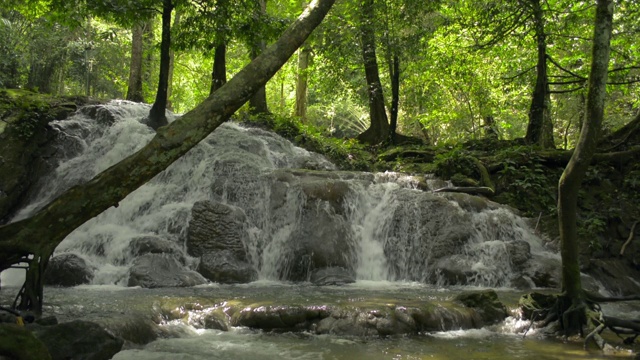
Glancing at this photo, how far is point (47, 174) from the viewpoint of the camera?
1355cm

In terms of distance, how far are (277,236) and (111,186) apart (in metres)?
7.07

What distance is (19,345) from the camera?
358cm

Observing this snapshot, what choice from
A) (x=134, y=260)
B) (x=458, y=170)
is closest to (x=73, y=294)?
(x=134, y=260)

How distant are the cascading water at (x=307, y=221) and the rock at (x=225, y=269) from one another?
492 mm

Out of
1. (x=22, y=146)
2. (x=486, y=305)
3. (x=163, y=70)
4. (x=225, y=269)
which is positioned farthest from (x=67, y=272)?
(x=486, y=305)

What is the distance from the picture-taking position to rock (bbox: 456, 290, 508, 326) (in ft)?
23.0

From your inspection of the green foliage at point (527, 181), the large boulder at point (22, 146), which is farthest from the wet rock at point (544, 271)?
the large boulder at point (22, 146)

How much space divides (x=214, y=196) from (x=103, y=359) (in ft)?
26.9

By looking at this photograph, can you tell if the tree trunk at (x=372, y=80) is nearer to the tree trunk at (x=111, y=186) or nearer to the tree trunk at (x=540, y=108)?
the tree trunk at (x=540, y=108)

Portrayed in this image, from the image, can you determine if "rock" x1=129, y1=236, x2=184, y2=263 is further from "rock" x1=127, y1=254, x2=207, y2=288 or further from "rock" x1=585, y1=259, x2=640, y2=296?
"rock" x1=585, y1=259, x2=640, y2=296

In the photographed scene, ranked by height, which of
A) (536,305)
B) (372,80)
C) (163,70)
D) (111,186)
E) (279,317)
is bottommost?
(279,317)

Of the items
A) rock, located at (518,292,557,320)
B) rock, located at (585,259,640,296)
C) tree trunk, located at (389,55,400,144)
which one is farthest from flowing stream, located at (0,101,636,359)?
tree trunk, located at (389,55,400,144)

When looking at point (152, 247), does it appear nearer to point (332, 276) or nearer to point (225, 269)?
point (225, 269)

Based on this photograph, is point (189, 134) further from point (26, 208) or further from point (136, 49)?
point (136, 49)
